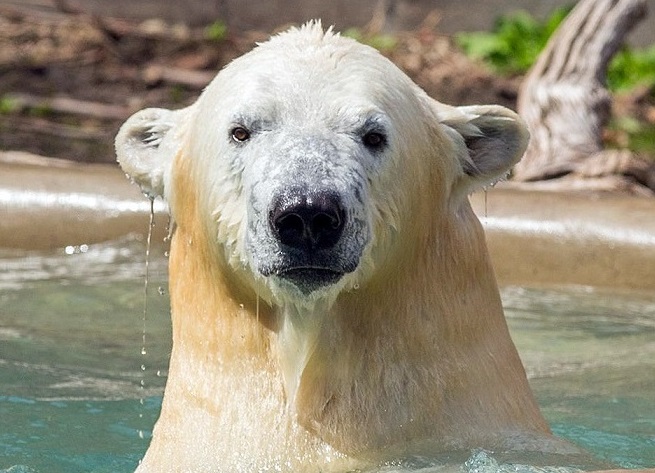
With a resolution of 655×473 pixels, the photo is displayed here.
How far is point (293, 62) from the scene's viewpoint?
293 centimetres

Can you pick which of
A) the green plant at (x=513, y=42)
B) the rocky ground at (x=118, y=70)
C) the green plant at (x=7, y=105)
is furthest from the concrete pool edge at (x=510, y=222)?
the green plant at (x=513, y=42)

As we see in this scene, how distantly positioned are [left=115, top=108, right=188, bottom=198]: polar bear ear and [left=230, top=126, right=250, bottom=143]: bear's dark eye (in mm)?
387

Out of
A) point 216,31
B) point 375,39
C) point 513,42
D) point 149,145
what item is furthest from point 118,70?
point 149,145

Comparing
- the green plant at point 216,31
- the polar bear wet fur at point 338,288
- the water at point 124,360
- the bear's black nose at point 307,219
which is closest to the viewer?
the bear's black nose at point 307,219

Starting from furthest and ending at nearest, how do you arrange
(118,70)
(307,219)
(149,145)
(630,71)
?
(630,71), (118,70), (149,145), (307,219)

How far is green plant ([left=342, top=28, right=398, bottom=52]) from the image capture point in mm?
10406

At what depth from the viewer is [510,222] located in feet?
20.0

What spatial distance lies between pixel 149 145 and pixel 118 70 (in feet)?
22.7

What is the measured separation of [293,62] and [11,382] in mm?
2170

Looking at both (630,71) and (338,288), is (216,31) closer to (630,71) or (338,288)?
(630,71)

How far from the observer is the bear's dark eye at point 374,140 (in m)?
2.83

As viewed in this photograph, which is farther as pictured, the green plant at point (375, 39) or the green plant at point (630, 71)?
the green plant at point (375, 39)

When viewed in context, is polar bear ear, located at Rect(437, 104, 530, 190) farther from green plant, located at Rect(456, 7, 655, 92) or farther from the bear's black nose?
green plant, located at Rect(456, 7, 655, 92)

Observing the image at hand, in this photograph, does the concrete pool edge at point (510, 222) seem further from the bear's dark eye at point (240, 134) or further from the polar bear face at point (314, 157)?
the bear's dark eye at point (240, 134)
